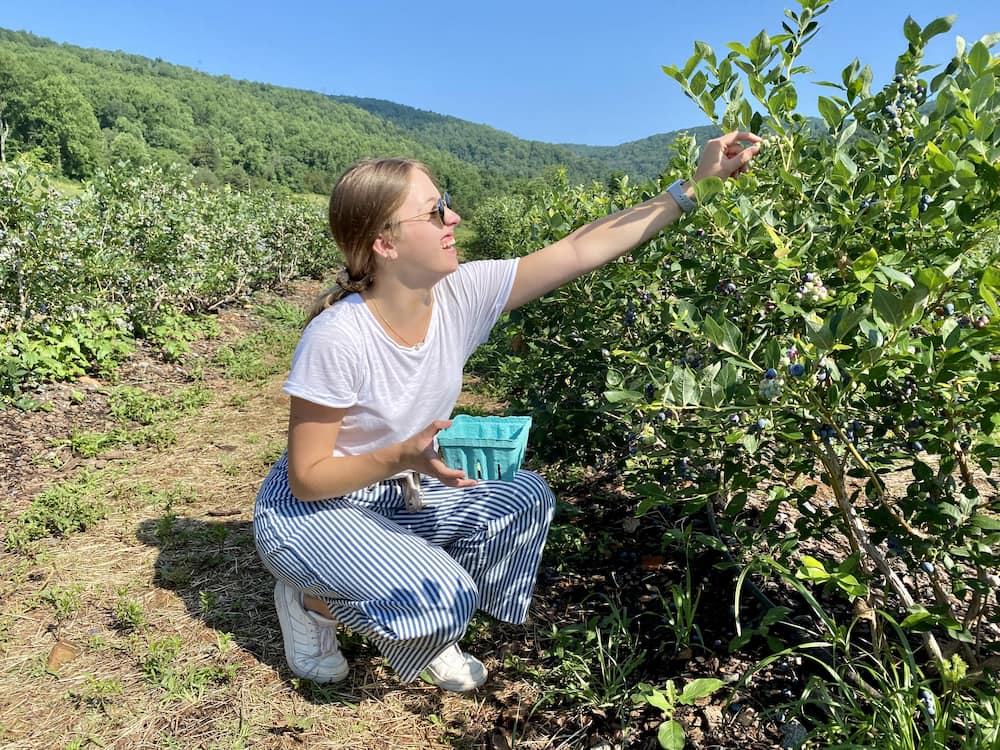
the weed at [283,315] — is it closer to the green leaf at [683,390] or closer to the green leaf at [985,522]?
the green leaf at [683,390]

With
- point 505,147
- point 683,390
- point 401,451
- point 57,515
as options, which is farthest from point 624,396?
point 505,147

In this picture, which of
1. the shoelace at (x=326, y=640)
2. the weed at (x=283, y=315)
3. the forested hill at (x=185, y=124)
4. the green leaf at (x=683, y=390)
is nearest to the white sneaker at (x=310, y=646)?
the shoelace at (x=326, y=640)

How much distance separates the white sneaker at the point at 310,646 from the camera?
6.55 ft

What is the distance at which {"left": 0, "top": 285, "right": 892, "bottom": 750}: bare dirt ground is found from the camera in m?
1.83

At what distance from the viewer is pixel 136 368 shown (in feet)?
17.1

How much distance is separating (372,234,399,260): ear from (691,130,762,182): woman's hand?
2.54 ft

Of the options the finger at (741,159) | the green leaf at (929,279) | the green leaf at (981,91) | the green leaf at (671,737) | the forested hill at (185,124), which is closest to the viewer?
the green leaf at (929,279)

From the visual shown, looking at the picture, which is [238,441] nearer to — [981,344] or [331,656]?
[331,656]

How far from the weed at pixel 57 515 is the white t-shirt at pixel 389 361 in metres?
1.67

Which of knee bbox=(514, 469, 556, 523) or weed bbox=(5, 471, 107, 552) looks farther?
weed bbox=(5, 471, 107, 552)

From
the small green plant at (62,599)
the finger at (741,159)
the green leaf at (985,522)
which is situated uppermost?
the finger at (741,159)

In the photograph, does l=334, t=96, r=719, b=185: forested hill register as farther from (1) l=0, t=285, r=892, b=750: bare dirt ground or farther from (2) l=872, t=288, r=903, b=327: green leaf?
(2) l=872, t=288, r=903, b=327: green leaf

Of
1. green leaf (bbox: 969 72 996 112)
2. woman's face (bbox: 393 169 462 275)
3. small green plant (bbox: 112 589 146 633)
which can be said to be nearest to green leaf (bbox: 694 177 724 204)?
green leaf (bbox: 969 72 996 112)

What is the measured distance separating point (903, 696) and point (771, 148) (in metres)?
1.16
